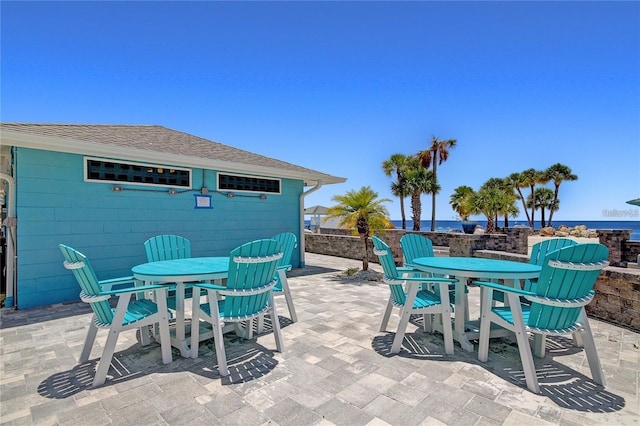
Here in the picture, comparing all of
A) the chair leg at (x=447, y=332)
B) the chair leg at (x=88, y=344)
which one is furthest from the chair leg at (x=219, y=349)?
the chair leg at (x=447, y=332)

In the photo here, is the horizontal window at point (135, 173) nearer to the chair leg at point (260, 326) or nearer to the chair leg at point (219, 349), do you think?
the chair leg at point (260, 326)

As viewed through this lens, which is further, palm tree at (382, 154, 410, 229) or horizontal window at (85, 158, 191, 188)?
palm tree at (382, 154, 410, 229)

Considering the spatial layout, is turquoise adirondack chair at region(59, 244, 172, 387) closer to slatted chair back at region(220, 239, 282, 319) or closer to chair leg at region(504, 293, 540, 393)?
slatted chair back at region(220, 239, 282, 319)

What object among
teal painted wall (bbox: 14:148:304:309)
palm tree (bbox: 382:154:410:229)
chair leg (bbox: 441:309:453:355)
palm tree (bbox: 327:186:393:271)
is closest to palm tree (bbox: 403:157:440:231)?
palm tree (bbox: 382:154:410:229)

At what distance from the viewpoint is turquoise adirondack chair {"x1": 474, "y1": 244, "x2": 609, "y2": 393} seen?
232cm

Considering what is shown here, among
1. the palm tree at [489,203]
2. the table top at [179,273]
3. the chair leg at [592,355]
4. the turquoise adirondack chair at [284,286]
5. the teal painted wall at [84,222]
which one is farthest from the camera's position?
the palm tree at [489,203]

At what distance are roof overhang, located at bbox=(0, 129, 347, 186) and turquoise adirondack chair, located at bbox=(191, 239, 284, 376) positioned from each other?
379 centimetres

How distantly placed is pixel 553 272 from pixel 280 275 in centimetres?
290

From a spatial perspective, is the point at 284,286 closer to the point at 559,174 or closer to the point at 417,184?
the point at 417,184

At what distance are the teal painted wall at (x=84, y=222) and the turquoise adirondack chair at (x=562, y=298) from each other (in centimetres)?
596

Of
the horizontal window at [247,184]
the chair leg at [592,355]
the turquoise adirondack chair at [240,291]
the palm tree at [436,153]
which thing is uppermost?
the palm tree at [436,153]

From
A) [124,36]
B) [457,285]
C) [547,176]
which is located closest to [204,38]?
[124,36]

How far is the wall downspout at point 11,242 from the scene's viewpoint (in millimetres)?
4844

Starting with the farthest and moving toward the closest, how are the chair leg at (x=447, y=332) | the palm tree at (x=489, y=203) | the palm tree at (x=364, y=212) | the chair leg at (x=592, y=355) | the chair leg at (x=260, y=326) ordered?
the palm tree at (x=489, y=203)
the palm tree at (x=364, y=212)
the chair leg at (x=260, y=326)
the chair leg at (x=447, y=332)
the chair leg at (x=592, y=355)
